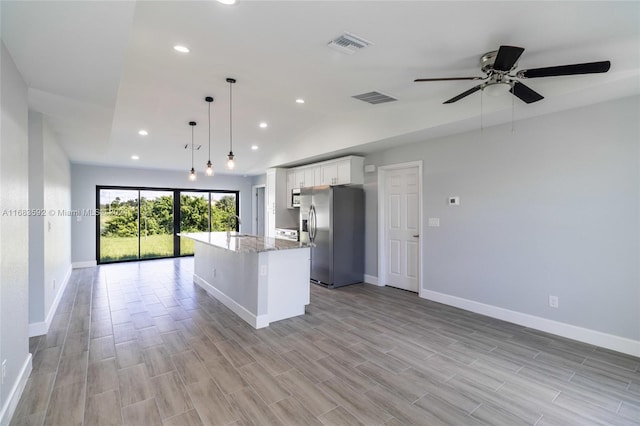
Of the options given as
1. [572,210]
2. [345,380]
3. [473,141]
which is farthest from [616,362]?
[473,141]

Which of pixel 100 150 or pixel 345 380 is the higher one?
pixel 100 150

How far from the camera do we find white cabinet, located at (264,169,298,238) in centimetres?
700

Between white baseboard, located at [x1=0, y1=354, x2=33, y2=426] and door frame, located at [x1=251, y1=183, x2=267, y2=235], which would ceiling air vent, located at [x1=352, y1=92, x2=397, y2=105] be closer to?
white baseboard, located at [x1=0, y1=354, x2=33, y2=426]

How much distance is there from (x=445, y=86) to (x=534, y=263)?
2313mm

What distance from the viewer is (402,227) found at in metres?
5.14

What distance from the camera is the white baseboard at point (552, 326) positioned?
2898mm

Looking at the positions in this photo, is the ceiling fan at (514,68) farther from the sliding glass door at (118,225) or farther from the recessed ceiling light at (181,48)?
the sliding glass door at (118,225)

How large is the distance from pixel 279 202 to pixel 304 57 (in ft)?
14.6

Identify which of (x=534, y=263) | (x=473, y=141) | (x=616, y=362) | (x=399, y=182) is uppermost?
(x=473, y=141)

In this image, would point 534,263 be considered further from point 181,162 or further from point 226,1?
point 181,162

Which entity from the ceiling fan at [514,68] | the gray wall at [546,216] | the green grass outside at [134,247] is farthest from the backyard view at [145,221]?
the ceiling fan at [514,68]

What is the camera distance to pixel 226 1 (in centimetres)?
198

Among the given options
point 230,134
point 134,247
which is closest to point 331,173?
point 230,134

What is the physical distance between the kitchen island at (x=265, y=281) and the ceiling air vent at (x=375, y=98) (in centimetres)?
205
